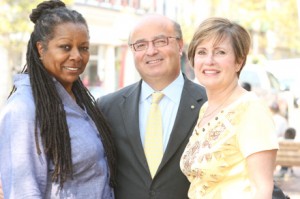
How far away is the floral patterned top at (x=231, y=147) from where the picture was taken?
9.09ft

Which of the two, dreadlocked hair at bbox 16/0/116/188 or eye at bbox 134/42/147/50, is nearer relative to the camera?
dreadlocked hair at bbox 16/0/116/188

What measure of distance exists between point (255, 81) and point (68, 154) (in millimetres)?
14407

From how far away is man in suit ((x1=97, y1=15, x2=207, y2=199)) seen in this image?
12.5ft

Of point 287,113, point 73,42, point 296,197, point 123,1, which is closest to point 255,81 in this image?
point 287,113

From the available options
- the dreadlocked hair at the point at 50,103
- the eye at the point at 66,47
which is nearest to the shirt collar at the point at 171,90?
the dreadlocked hair at the point at 50,103

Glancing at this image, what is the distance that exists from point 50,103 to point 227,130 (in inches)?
42.2

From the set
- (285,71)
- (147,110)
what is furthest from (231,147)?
(285,71)

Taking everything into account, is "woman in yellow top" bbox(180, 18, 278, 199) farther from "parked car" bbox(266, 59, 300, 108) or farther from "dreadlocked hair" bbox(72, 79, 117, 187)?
"parked car" bbox(266, 59, 300, 108)

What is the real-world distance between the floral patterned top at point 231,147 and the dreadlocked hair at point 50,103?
73 cm

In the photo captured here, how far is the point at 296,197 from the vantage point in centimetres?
848

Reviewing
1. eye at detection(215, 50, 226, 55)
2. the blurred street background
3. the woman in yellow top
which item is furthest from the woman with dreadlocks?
the blurred street background

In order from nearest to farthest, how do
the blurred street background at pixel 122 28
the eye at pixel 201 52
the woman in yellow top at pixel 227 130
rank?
1. the woman in yellow top at pixel 227 130
2. the eye at pixel 201 52
3. the blurred street background at pixel 122 28

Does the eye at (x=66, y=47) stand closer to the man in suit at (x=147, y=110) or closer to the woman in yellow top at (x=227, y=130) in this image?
the woman in yellow top at (x=227, y=130)

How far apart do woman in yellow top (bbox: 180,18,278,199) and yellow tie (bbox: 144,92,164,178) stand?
0.67m
